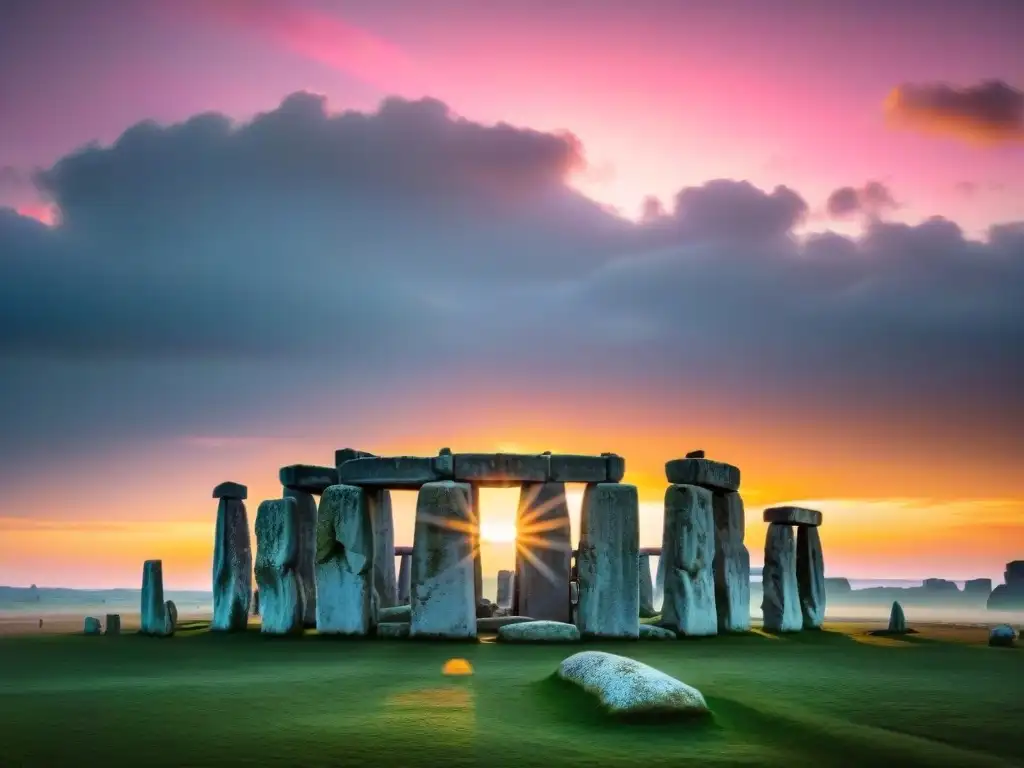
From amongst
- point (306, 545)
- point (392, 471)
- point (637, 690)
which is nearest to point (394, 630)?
point (392, 471)

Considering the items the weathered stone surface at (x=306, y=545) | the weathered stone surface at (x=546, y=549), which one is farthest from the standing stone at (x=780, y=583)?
the weathered stone surface at (x=306, y=545)

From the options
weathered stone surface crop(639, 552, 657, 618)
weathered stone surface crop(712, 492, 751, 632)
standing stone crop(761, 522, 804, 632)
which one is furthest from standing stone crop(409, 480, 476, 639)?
weathered stone surface crop(639, 552, 657, 618)

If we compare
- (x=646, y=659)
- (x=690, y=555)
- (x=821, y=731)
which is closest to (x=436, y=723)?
(x=821, y=731)

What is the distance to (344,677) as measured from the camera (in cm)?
1141

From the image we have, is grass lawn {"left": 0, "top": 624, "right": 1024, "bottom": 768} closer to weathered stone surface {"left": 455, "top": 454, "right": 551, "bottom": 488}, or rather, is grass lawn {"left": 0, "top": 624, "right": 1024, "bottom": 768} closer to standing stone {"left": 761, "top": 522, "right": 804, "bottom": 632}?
weathered stone surface {"left": 455, "top": 454, "right": 551, "bottom": 488}

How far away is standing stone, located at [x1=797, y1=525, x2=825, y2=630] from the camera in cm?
2148

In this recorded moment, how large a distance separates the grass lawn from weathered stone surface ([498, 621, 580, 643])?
1.19m

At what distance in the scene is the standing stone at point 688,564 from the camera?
17641 mm

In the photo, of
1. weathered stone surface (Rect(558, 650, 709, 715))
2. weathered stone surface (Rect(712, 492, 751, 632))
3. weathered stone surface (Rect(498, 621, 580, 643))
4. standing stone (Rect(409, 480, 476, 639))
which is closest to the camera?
weathered stone surface (Rect(558, 650, 709, 715))

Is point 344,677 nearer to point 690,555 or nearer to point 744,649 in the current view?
point 744,649

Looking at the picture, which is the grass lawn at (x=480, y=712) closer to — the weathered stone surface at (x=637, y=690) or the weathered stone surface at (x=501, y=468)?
the weathered stone surface at (x=637, y=690)

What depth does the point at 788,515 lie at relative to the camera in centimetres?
2047

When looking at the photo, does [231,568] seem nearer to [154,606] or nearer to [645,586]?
[154,606]

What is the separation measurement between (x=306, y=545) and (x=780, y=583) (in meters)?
9.83
